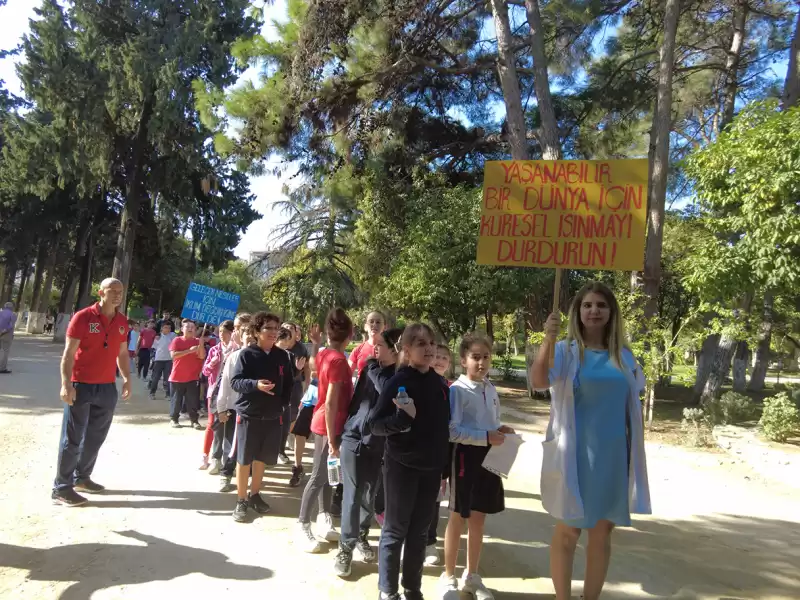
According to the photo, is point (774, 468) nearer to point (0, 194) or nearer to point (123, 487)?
point (123, 487)

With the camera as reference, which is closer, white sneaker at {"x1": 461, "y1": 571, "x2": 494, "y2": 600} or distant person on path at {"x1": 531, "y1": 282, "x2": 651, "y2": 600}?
distant person on path at {"x1": 531, "y1": 282, "x2": 651, "y2": 600}

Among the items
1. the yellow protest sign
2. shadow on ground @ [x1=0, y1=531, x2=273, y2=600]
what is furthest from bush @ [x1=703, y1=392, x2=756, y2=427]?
shadow on ground @ [x1=0, y1=531, x2=273, y2=600]

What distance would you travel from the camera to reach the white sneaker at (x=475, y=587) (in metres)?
3.41

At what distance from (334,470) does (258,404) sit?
939 millimetres

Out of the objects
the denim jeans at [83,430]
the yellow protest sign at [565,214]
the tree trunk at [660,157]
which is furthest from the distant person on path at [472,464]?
the tree trunk at [660,157]

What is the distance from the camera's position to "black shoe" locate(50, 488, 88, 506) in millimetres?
4750

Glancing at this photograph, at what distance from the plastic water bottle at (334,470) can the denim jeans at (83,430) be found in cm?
229

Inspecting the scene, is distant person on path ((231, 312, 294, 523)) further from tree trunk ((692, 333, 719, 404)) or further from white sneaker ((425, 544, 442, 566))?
tree trunk ((692, 333, 719, 404))

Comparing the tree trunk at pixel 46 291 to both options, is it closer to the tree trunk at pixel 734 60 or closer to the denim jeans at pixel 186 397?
the denim jeans at pixel 186 397

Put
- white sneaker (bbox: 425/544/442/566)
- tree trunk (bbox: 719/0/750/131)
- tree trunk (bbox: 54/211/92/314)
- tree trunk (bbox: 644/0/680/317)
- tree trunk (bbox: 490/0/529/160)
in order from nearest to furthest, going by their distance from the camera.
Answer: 1. white sneaker (bbox: 425/544/442/566)
2. tree trunk (bbox: 644/0/680/317)
3. tree trunk (bbox: 490/0/529/160)
4. tree trunk (bbox: 719/0/750/131)
5. tree trunk (bbox: 54/211/92/314)

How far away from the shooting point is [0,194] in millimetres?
27453

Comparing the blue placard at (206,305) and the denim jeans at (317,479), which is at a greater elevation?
the blue placard at (206,305)

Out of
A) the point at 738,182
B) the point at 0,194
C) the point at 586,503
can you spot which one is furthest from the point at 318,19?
the point at 0,194

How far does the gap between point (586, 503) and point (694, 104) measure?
58.9ft
